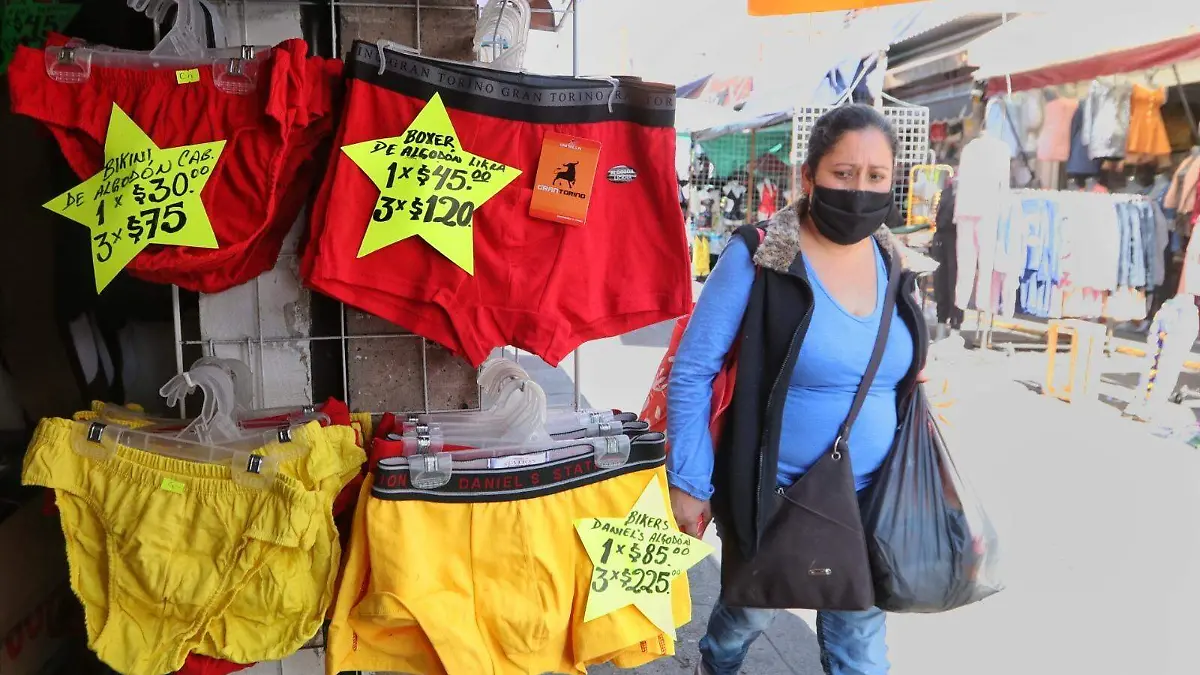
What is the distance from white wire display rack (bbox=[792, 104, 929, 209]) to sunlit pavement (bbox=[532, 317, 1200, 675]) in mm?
783

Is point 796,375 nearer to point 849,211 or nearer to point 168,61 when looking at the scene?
point 849,211

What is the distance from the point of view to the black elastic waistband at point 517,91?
1.18 meters

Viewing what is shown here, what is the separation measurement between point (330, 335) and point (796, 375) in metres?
0.94

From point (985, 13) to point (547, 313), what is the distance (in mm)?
2287

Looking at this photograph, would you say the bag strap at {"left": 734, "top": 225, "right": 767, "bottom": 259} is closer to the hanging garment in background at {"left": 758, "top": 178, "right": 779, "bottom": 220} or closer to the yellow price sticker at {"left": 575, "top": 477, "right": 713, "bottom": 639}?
the yellow price sticker at {"left": 575, "top": 477, "right": 713, "bottom": 639}

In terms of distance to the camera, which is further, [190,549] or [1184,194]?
[1184,194]

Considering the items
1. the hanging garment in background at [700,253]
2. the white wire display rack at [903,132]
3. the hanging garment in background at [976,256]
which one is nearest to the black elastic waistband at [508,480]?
the white wire display rack at [903,132]

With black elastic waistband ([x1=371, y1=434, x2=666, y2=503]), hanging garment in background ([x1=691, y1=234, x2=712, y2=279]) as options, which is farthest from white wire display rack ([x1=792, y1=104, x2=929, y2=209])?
black elastic waistband ([x1=371, y1=434, x2=666, y2=503])

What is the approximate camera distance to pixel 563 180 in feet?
4.05

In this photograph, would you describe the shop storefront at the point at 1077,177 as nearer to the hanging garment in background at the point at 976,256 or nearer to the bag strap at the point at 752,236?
the hanging garment in background at the point at 976,256

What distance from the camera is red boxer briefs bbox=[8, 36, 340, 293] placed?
1.13 meters

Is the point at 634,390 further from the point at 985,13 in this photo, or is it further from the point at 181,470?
the point at 181,470

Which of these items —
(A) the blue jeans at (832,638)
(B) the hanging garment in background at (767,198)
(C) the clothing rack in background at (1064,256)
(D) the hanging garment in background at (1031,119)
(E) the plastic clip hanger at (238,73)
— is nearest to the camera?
(E) the plastic clip hanger at (238,73)

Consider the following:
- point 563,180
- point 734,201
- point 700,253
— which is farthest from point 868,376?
point 700,253
